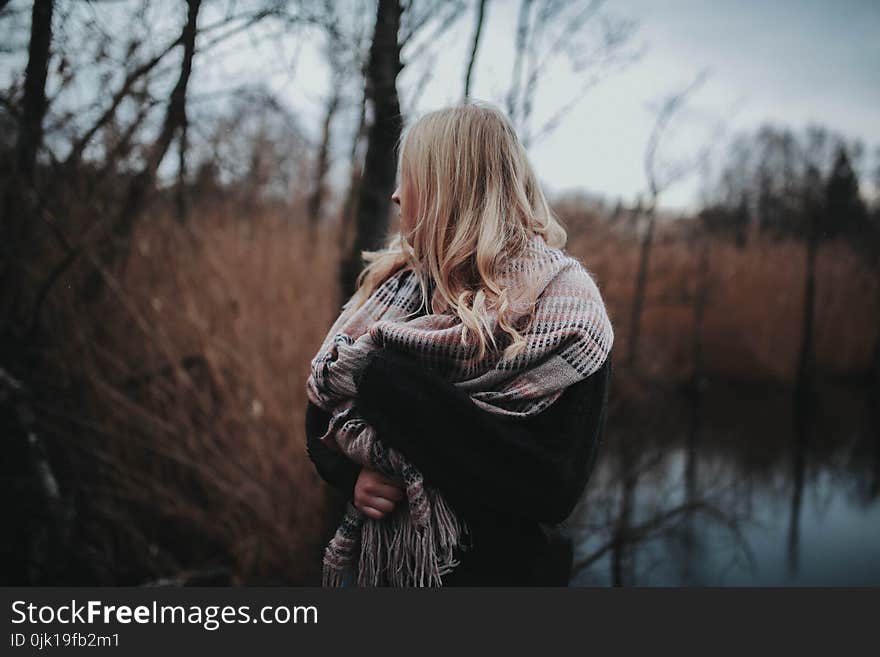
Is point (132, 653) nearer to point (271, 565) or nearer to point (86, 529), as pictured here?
point (271, 565)

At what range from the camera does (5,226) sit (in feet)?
10.3

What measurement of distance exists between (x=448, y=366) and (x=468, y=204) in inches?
12.3

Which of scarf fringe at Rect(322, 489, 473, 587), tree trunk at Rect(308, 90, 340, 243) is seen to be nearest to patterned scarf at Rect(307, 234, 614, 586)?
scarf fringe at Rect(322, 489, 473, 587)

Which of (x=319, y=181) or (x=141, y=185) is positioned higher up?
(x=319, y=181)

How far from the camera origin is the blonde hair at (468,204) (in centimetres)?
123

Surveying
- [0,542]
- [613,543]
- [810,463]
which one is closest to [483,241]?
[613,543]

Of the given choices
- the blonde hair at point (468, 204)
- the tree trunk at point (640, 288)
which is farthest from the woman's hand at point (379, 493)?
the tree trunk at point (640, 288)

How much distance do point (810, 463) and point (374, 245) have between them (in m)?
8.39

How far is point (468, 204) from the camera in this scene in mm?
1244

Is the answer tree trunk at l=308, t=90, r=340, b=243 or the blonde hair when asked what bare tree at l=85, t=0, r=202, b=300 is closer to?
the blonde hair

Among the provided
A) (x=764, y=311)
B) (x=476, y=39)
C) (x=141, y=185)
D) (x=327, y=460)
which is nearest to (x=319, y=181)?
(x=141, y=185)

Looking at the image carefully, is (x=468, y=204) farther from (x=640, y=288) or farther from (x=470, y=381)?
(x=640, y=288)

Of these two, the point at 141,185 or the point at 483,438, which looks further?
the point at 141,185

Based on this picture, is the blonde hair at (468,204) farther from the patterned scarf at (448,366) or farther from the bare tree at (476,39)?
the bare tree at (476,39)
